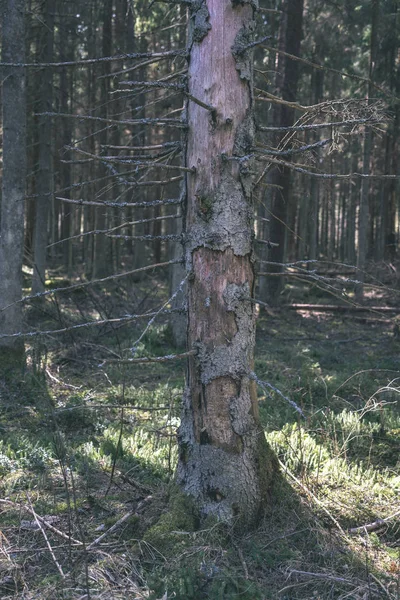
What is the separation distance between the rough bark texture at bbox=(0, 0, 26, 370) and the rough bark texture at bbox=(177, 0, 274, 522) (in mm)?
5763

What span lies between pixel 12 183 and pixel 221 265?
6.22m

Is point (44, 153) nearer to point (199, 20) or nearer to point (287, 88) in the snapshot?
point (287, 88)

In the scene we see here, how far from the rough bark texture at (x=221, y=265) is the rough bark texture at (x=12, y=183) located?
576 centimetres

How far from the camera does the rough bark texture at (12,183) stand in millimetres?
8938

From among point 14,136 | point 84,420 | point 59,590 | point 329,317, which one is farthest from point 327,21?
point 59,590

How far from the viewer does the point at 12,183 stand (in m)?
9.10

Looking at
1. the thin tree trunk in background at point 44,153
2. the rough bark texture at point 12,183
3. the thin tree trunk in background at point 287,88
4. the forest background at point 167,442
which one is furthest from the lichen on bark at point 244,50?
the thin tree trunk in background at point 287,88

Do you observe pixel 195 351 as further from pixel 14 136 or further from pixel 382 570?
pixel 14 136

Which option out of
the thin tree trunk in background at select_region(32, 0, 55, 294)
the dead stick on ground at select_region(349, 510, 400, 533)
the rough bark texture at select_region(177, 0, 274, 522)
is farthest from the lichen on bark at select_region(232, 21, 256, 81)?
the thin tree trunk in background at select_region(32, 0, 55, 294)

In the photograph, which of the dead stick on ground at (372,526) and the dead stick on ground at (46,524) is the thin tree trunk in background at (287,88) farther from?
the dead stick on ground at (46,524)

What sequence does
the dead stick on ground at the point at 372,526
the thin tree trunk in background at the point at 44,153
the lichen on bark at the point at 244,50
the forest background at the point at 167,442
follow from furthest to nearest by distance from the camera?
1. the thin tree trunk in background at the point at 44,153
2. the dead stick on ground at the point at 372,526
3. the lichen on bark at the point at 244,50
4. the forest background at the point at 167,442

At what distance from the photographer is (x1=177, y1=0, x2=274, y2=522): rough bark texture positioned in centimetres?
400

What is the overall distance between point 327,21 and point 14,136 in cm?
1568

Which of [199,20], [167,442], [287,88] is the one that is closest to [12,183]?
[167,442]
